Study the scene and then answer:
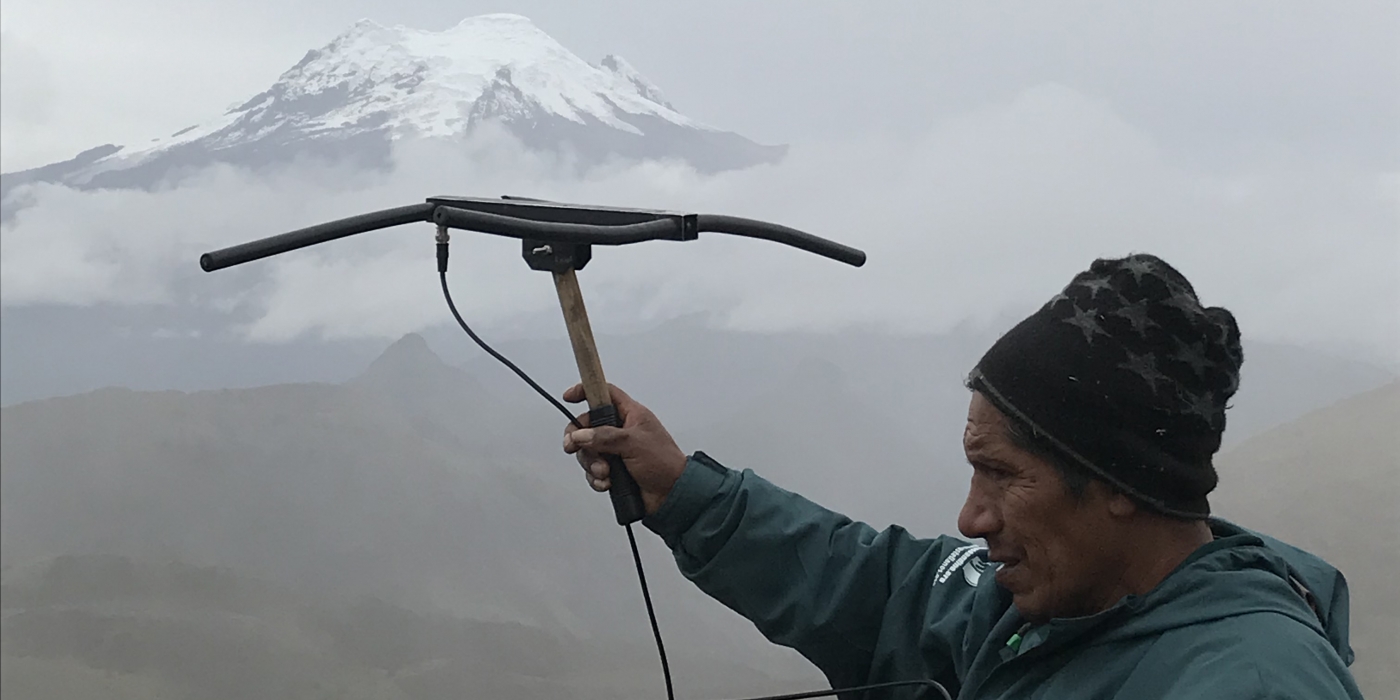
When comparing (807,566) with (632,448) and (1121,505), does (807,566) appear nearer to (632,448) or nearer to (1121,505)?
(632,448)

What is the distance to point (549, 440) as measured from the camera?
4.36ft

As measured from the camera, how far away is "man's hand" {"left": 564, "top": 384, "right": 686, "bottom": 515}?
82 cm

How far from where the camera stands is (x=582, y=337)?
793 mm

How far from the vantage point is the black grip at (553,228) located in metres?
0.70

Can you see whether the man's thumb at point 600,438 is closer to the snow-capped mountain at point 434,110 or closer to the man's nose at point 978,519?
the man's nose at point 978,519

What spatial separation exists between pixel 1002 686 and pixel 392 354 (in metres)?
0.84

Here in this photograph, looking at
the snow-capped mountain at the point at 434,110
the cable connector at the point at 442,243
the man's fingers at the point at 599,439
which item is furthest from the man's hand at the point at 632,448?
the snow-capped mountain at the point at 434,110

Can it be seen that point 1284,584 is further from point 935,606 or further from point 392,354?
point 392,354

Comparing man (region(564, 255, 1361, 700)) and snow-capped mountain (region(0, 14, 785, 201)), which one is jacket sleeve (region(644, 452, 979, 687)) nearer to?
man (region(564, 255, 1361, 700))

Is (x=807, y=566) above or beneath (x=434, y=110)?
beneath

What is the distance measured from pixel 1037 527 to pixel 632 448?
1.05 ft

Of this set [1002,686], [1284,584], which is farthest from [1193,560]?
[1002,686]

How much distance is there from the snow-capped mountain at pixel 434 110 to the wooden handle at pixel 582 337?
608 millimetres

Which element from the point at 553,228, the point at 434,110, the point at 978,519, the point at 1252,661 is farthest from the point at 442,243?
the point at 434,110
